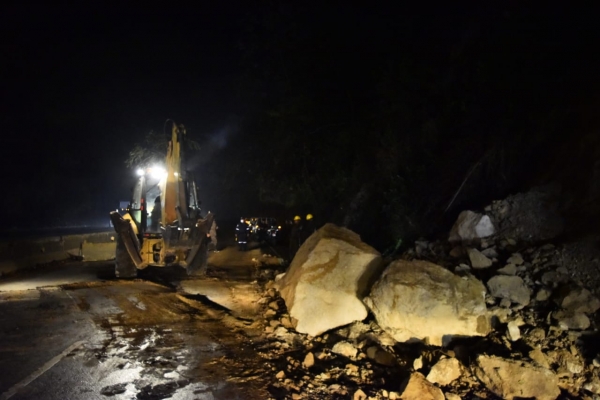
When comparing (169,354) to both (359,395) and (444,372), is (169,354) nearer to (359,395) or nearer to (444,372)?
(359,395)

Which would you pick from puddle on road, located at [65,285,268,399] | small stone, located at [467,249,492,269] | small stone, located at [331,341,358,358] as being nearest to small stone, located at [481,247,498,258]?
small stone, located at [467,249,492,269]

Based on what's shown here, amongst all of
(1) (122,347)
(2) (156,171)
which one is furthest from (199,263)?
(1) (122,347)

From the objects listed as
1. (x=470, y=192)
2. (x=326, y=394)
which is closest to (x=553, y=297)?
(x=326, y=394)

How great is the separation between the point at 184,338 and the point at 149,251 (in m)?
5.83

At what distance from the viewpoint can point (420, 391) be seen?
5500 millimetres

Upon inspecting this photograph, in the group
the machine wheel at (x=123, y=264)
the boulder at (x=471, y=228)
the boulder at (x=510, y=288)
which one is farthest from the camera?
the machine wheel at (x=123, y=264)

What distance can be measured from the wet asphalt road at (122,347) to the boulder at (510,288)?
4.24 metres

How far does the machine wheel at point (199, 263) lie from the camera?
13.7 m

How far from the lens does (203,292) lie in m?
11.7

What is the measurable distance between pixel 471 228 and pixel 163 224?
8.17 m

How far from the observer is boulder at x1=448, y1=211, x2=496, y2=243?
10.1m

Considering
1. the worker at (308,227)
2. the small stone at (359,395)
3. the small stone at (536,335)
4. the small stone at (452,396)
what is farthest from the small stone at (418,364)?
the worker at (308,227)

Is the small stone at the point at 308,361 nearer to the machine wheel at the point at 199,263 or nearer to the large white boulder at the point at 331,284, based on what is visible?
the large white boulder at the point at 331,284

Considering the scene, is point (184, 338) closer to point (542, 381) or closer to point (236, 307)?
point (236, 307)
